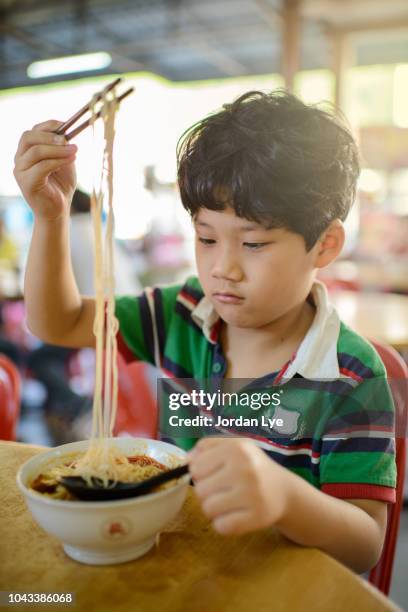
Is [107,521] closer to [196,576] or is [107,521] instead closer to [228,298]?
[196,576]

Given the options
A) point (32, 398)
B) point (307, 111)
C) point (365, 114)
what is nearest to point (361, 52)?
point (365, 114)

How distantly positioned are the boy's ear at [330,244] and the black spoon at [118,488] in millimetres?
486

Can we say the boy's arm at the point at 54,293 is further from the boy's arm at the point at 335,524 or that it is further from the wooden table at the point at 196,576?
the boy's arm at the point at 335,524

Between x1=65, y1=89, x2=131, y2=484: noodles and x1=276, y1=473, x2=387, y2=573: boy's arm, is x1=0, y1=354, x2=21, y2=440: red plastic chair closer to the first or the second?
x1=65, y1=89, x2=131, y2=484: noodles

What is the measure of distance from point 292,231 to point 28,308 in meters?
0.51

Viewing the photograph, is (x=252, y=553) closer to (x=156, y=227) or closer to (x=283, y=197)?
(x=283, y=197)

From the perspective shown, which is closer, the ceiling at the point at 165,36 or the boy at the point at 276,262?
the boy at the point at 276,262

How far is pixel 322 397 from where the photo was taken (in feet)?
3.02

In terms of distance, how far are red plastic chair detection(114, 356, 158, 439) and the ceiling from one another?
17.6ft

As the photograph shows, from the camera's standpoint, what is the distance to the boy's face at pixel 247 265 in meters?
0.86

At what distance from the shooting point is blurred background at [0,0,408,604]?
3062 millimetres

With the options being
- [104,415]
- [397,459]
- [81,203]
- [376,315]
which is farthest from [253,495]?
[81,203]

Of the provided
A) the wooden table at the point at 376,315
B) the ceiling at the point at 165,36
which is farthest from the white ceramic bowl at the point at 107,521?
the ceiling at the point at 165,36

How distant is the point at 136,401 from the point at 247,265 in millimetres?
751
